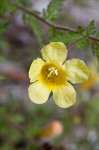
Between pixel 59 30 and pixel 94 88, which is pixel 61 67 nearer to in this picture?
pixel 59 30

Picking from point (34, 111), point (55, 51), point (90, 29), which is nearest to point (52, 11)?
point (90, 29)

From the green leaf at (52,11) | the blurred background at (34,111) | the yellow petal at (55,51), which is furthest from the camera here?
the blurred background at (34,111)

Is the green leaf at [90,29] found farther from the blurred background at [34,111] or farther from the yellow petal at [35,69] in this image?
the blurred background at [34,111]

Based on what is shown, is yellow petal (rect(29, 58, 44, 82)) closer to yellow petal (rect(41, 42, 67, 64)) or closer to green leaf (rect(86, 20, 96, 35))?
yellow petal (rect(41, 42, 67, 64))

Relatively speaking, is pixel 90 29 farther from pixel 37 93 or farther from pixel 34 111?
pixel 34 111

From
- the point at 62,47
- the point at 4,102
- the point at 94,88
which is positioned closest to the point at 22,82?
the point at 4,102

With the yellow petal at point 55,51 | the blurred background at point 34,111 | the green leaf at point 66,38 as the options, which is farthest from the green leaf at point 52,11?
the blurred background at point 34,111

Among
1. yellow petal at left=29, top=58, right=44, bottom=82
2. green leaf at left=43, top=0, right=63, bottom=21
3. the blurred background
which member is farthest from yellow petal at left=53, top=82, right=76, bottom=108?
the blurred background
